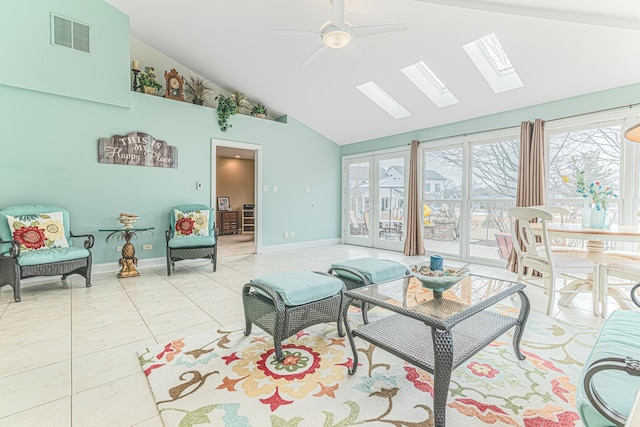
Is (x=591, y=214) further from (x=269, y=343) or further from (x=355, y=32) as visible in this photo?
(x=269, y=343)

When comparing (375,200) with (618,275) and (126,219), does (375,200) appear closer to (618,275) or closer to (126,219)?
(618,275)

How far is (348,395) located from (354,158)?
5.96 metres

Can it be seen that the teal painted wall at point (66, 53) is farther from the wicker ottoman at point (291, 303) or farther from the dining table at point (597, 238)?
the dining table at point (597, 238)

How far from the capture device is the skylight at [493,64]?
381cm

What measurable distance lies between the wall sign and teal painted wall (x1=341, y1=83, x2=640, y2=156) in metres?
4.20

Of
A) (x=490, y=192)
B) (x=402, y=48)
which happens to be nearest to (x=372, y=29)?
(x=402, y=48)

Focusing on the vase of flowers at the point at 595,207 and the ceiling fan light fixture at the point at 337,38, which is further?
the vase of flowers at the point at 595,207

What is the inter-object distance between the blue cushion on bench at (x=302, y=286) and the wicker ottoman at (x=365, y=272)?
0.29 metres

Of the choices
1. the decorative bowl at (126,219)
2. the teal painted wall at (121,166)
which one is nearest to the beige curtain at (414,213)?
the teal painted wall at (121,166)

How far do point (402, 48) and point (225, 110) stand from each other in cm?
312

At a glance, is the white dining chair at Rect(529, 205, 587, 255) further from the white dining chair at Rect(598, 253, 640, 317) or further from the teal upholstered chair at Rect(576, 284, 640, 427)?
→ the teal upholstered chair at Rect(576, 284, 640, 427)

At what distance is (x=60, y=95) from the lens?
12.5ft

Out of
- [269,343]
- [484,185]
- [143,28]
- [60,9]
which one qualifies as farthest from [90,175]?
[484,185]

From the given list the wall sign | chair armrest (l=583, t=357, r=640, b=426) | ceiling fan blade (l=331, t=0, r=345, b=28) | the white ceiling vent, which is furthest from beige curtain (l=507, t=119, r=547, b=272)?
the white ceiling vent
